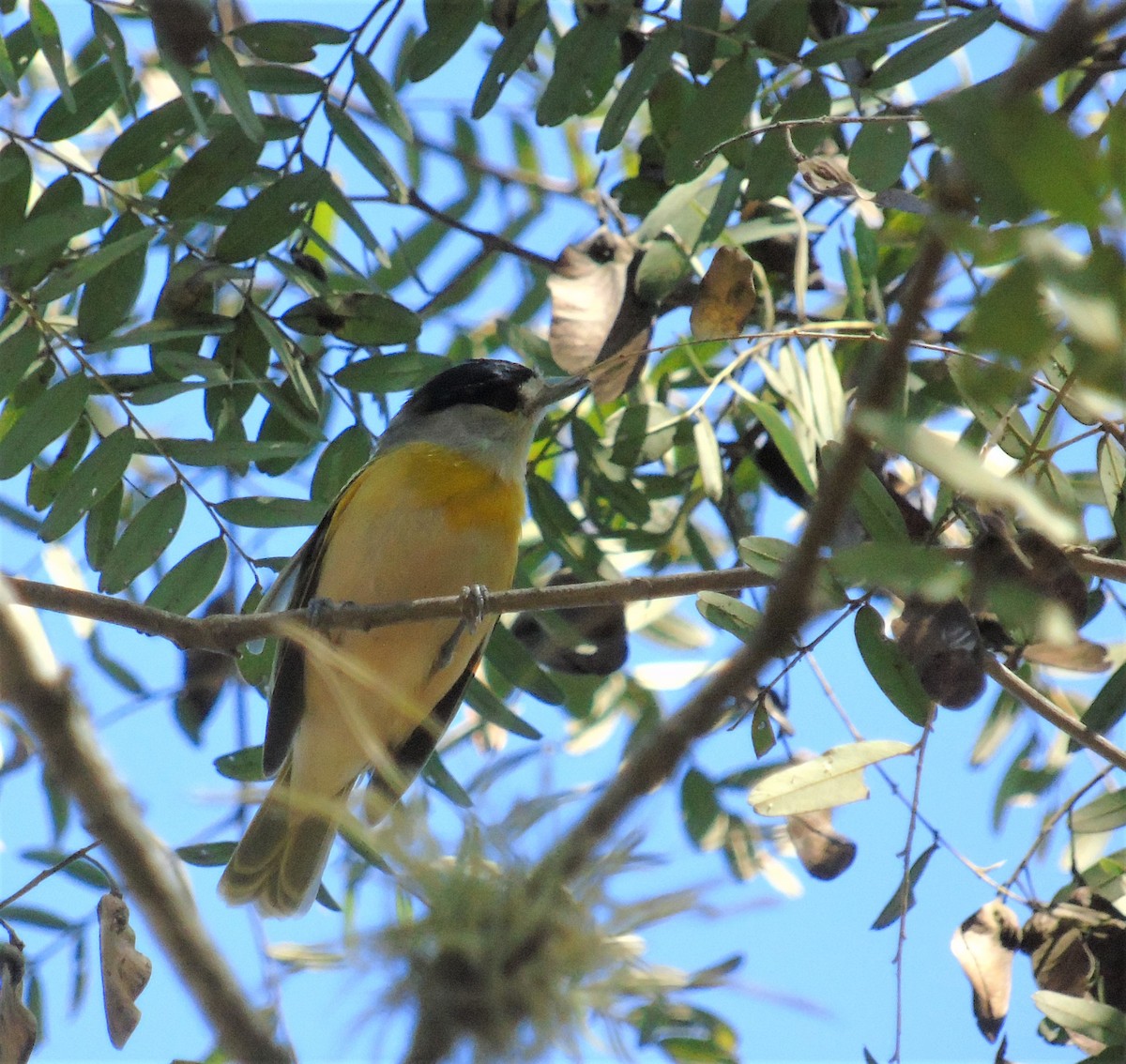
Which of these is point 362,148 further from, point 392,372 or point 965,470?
point 965,470

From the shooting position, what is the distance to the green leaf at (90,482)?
10.5 ft

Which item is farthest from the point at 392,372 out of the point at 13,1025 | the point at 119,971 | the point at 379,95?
the point at 13,1025

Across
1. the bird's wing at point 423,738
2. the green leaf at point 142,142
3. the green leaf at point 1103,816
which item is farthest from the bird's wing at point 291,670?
the green leaf at point 1103,816

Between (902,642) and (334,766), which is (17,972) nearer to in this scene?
(902,642)

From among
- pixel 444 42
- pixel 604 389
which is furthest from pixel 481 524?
pixel 444 42

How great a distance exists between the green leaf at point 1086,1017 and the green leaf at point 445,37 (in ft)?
8.49

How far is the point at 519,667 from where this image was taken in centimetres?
378

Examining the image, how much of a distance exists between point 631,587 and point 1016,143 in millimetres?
1660

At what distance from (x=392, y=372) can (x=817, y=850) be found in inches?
63.7

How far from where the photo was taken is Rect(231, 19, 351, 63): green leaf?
3.44 meters

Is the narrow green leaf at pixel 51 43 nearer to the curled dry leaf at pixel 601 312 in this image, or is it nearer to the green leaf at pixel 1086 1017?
the curled dry leaf at pixel 601 312

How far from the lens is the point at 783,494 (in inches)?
155

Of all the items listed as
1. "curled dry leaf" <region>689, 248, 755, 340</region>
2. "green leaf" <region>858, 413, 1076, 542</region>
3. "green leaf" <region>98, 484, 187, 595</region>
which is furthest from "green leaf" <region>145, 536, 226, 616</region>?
"green leaf" <region>858, 413, 1076, 542</region>

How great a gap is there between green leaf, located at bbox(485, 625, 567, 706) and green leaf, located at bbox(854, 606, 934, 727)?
1063 mm
